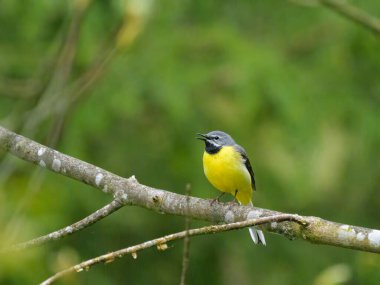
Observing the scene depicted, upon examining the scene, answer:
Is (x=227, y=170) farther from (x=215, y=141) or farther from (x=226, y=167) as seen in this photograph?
(x=215, y=141)

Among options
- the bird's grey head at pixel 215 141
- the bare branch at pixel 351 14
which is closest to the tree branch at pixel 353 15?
the bare branch at pixel 351 14

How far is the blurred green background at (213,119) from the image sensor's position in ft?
29.4

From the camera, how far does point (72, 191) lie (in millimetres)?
9164

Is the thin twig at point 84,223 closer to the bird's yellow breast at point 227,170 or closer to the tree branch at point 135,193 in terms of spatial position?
the tree branch at point 135,193

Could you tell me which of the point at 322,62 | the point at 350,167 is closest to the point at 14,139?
the point at 322,62

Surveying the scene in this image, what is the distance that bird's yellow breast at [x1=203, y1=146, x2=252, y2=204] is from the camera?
627 centimetres

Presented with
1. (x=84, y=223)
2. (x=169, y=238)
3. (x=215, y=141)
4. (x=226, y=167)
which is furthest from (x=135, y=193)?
(x=215, y=141)

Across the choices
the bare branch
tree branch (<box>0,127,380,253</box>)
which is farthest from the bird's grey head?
tree branch (<box>0,127,380,253</box>)

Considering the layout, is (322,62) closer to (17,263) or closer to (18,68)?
(18,68)

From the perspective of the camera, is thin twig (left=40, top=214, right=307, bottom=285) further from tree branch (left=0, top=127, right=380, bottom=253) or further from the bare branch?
the bare branch

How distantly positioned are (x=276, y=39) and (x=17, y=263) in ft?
25.9

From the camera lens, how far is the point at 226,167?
6270 mm

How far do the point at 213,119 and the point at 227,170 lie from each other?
325 cm

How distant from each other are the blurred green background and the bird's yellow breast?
196cm
